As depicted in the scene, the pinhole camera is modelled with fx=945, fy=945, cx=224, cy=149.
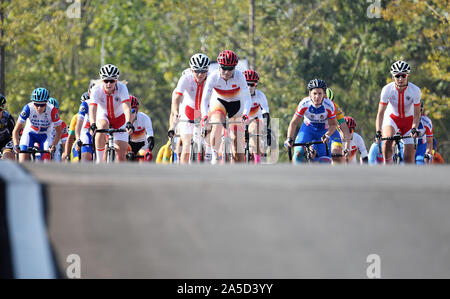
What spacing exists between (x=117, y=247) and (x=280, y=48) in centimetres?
3139

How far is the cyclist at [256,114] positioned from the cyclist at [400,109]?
6.38 feet

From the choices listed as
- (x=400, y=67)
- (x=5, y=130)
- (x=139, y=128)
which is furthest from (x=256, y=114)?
(x=5, y=130)

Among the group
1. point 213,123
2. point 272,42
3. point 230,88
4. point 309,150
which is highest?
point 272,42

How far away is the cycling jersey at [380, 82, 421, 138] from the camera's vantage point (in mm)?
15234

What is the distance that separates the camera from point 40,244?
3.37m

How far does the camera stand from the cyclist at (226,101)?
13151 millimetres

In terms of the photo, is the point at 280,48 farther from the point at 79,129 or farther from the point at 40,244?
the point at 40,244

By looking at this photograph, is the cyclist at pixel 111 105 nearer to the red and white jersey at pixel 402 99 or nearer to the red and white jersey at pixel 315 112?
the red and white jersey at pixel 315 112

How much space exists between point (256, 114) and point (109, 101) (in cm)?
331

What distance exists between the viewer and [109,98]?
46.8 feet

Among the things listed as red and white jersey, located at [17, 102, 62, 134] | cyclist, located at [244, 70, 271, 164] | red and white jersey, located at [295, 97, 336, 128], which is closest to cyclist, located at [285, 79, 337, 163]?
red and white jersey, located at [295, 97, 336, 128]

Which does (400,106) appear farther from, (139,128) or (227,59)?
(139,128)

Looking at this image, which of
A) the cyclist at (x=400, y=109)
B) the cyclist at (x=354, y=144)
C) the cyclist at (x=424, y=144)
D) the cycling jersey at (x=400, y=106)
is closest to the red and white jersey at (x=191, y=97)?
the cyclist at (x=400, y=109)

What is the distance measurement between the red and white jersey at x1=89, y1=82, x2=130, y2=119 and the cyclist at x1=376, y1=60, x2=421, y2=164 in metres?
4.10
